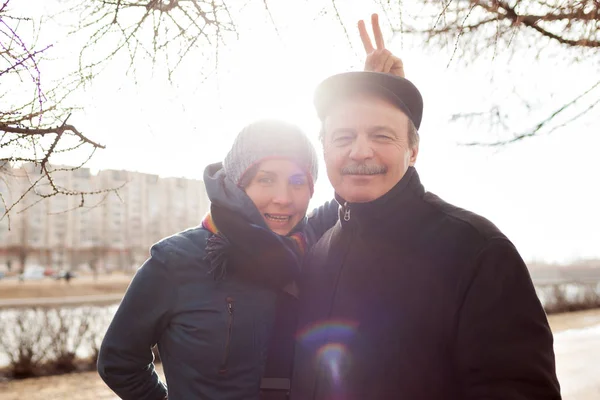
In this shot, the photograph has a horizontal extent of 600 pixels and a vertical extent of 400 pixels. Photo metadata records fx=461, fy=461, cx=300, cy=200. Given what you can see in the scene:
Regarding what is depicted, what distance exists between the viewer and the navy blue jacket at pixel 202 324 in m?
1.74

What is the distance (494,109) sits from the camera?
14.1 feet

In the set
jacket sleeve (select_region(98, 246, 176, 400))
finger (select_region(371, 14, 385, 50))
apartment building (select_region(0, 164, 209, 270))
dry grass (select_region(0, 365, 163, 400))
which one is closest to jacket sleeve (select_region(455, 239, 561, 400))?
finger (select_region(371, 14, 385, 50))

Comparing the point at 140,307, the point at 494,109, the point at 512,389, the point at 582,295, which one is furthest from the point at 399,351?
the point at 582,295

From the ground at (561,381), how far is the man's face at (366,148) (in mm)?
6573

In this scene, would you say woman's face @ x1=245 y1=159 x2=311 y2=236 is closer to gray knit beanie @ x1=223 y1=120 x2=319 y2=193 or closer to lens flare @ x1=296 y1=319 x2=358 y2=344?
gray knit beanie @ x1=223 y1=120 x2=319 y2=193

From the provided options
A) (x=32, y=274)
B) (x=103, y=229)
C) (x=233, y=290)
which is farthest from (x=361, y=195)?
(x=103, y=229)

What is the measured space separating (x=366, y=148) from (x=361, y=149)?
0.02 meters

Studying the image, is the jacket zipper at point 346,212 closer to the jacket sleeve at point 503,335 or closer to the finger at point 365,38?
the jacket sleeve at point 503,335

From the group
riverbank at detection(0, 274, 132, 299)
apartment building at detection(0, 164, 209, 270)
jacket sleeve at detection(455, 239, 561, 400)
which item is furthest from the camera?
apartment building at detection(0, 164, 209, 270)

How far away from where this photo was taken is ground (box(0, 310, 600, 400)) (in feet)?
22.4

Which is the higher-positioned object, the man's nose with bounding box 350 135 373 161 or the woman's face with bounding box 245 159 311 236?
the man's nose with bounding box 350 135 373 161

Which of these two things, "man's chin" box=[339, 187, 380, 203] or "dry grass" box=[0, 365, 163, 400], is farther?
"dry grass" box=[0, 365, 163, 400]

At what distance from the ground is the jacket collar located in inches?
Result: 256

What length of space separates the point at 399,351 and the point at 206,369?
79cm
